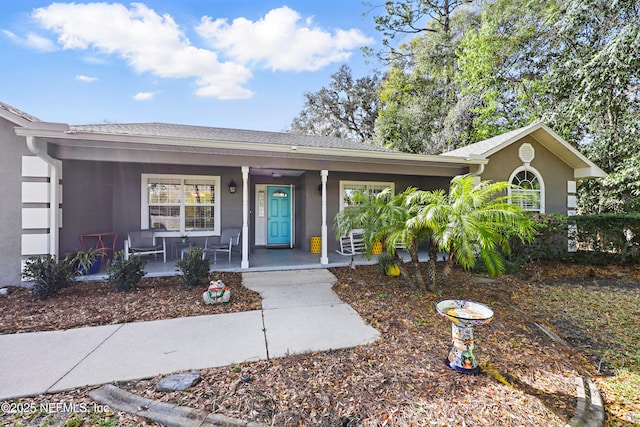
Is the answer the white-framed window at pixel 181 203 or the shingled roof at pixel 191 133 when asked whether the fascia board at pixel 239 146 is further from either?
the white-framed window at pixel 181 203

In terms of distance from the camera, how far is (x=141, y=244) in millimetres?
6648

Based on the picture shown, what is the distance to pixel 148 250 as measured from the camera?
6441 mm

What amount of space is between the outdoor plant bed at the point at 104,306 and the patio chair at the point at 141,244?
125 cm

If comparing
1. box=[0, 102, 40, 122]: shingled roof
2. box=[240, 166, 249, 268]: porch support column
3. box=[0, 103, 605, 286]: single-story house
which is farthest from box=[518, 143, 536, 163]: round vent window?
box=[0, 102, 40, 122]: shingled roof

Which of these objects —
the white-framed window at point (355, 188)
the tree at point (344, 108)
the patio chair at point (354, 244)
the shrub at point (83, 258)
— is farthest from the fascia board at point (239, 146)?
the tree at point (344, 108)

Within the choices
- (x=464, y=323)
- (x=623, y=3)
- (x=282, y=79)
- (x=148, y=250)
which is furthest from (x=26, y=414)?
(x=623, y=3)

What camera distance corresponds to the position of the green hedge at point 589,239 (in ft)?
23.5

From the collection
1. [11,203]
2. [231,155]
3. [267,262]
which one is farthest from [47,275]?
[267,262]

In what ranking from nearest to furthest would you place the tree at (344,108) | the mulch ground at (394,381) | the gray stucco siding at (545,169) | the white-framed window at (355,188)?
the mulch ground at (394,381) < the gray stucco siding at (545,169) < the white-framed window at (355,188) < the tree at (344,108)

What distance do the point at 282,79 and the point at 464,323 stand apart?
1286 cm

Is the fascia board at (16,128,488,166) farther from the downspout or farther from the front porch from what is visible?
the front porch

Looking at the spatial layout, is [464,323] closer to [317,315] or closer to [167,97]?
[317,315]

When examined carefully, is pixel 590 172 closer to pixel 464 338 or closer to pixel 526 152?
pixel 526 152

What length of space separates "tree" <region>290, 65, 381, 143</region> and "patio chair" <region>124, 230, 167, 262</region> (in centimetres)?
1678
